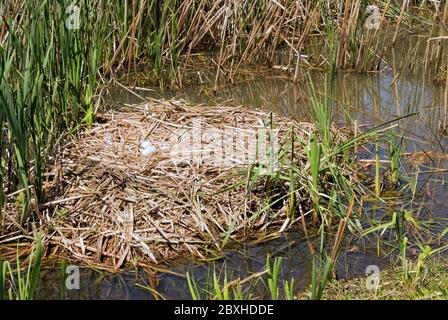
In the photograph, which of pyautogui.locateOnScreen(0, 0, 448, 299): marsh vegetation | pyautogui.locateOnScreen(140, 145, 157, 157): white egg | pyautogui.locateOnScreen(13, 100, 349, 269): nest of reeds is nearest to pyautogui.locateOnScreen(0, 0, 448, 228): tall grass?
pyautogui.locateOnScreen(0, 0, 448, 299): marsh vegetation

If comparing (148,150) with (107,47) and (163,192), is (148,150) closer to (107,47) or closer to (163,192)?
(163,192)

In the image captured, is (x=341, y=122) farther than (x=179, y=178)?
Yes

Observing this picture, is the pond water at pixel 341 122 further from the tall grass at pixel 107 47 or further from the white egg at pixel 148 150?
the white egg at pixel 148 150

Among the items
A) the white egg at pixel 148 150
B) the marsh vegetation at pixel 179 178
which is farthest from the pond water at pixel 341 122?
the white egg at pixel 148 150

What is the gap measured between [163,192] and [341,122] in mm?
1785

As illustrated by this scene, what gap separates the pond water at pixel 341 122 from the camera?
3.17 m

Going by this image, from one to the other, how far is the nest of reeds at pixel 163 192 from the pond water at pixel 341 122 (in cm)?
13

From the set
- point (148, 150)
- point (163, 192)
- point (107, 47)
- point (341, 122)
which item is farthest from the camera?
point (107, 47)

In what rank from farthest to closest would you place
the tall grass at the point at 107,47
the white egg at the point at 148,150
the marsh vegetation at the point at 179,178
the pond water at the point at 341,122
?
the white egg at the point at 148,150 → the tall grass at the point at 107,47 → the marsh vegetation at the point at 179,178 → the pond water at the point at 341,122

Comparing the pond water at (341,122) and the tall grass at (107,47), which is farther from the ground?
the tall grass at (107,47)

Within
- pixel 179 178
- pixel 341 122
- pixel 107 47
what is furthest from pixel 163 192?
pixel 107 47

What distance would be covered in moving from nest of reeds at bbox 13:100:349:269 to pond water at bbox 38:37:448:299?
5.2 inches

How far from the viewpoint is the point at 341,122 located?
505 centimetres

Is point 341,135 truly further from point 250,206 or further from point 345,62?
point 345,62
